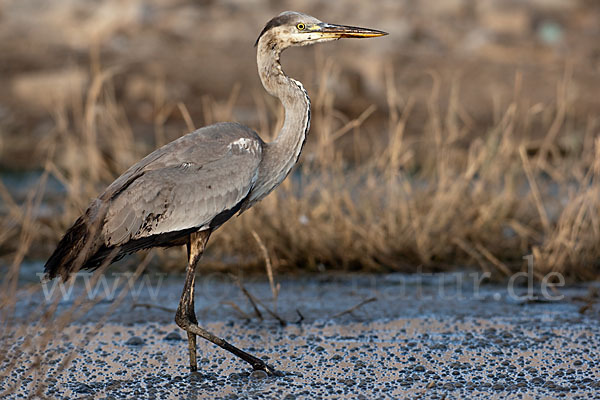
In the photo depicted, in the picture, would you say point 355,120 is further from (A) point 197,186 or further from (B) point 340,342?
(A) point 197,186

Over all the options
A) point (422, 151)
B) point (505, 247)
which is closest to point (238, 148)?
point (505, 247)

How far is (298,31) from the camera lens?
504 centimetres

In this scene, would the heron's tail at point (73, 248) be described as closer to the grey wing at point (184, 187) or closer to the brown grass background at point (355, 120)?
the grey wing at point (184, 187)

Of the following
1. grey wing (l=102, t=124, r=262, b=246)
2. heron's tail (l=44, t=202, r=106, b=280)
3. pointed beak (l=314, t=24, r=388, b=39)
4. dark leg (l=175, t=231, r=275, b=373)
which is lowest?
dark leg (l=175, t=231, r=275, b=373)

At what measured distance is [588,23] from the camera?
54.8ft

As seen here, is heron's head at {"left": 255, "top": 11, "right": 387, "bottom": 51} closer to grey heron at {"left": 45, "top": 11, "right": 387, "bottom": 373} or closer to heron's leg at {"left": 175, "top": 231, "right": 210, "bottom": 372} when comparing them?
grey heron at {"left": 45, "top": 11, "right": 387, "bottom": 373}

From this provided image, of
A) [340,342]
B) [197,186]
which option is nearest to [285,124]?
[197,186]

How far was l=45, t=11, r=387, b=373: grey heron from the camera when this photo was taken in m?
4.68

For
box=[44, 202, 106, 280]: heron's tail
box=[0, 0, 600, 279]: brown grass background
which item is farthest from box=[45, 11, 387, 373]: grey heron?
box=[0, 0, 600, 279]: brown grass background

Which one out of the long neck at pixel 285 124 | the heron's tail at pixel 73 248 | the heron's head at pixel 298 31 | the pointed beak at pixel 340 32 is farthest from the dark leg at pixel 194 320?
the pointed beak at pixel 340 32

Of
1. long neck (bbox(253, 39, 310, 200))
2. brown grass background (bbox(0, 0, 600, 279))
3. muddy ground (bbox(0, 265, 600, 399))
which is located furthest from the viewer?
brown grass background (bbox(0, 0, 600, 279))

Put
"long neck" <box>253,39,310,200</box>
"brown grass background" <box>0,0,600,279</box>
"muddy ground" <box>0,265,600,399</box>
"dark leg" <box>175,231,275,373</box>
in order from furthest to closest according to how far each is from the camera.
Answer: "brown grass background" <box>0,0,600,279</box> → "long neck" <box>253,39,310,200</box> → "dark leg" <box>175,231,275,373</box> → "muddy ground" <box>0,265,600,399</box>

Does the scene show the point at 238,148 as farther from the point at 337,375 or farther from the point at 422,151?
the point at 422,151

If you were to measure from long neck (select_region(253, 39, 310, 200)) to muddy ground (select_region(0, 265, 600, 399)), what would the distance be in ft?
3.04
